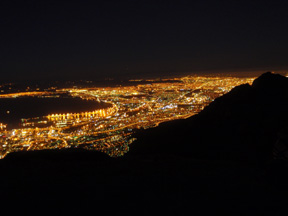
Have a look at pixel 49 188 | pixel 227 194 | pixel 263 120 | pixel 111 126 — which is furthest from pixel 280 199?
pixel 111 126

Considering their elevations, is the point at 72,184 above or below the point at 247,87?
below

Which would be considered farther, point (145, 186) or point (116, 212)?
point (145, 186)

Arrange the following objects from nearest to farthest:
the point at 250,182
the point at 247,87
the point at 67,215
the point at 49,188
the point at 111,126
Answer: the point at 67,215
the point at 49,188
the point at 250,182
the point at 247,87
the point at 111,126

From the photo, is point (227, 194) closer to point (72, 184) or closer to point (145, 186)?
point (145, 186)

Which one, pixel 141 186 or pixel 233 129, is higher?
pixel 141 186

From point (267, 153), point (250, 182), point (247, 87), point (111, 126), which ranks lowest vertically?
point (111, 126)

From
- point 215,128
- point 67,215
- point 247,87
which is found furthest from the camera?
point 247,87

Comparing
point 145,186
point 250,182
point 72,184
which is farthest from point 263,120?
point 72,184

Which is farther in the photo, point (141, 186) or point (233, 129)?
point (233, 129)

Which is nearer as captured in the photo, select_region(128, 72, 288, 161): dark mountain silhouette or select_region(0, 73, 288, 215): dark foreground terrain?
select_region(0, 73, 288, 215): dark foreground terrain

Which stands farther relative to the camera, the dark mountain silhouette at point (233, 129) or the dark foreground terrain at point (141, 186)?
the dark mountain silhouette at point (233, 129)
